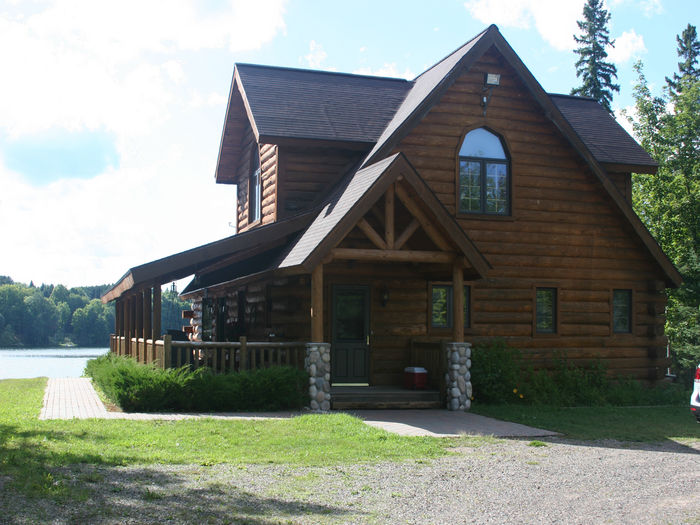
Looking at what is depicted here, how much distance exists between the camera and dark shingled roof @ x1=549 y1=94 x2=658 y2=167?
20.2 m

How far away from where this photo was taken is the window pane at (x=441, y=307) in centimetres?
1781

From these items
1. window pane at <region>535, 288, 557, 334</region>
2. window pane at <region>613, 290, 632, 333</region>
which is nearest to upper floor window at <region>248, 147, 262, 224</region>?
window pane at <region>535, 288, 557, 334</region>

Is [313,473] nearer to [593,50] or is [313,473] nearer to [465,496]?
[465,496]

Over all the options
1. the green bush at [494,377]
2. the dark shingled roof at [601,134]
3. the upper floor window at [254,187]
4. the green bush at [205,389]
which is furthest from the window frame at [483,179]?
the green bush at [205,389]

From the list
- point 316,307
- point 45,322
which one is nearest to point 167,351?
point 316,307

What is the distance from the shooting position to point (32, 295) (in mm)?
100500

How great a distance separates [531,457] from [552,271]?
933 cm

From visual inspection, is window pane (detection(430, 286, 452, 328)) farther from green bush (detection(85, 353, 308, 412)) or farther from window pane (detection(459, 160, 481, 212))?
green bush (detection(85, 353, 308, 412))

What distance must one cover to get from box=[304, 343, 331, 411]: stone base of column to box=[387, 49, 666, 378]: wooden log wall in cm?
478

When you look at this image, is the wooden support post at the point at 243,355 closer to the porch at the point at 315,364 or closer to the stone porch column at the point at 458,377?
the porch at the point at 315,364

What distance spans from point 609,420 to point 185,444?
333 inches

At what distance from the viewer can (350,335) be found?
17.3 m

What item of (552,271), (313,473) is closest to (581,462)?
(313,473)

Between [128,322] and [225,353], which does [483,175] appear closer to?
[225,353]
